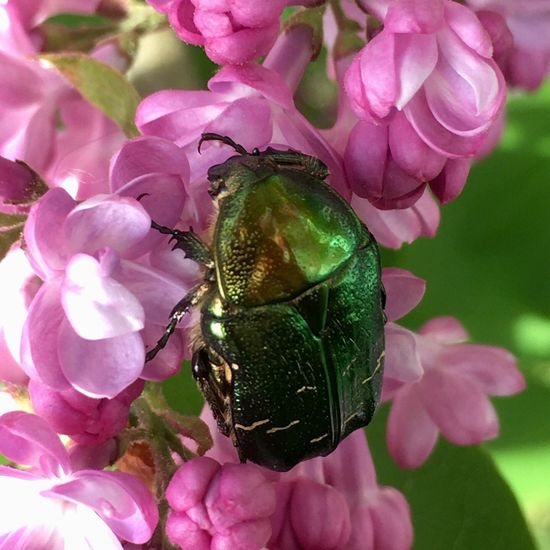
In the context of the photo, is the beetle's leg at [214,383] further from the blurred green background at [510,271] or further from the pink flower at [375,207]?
the blurred green background at [510,271]

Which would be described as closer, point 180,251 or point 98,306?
point 98,306

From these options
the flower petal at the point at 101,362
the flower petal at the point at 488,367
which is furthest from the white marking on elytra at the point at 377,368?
the flower petal at the point at 488,367

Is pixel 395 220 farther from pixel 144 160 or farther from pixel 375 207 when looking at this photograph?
pixel 144 160

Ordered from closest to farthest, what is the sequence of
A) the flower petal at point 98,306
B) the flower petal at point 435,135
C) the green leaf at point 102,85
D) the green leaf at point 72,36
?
the flower petal at point 98,306
the flower petal at point 435,135
the green leaf at point 102,85
the green leaf at point 72,36

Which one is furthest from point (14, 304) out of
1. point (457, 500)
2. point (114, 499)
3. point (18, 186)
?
point (457, 500)

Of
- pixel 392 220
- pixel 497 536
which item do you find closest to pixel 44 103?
pixel 392 220
